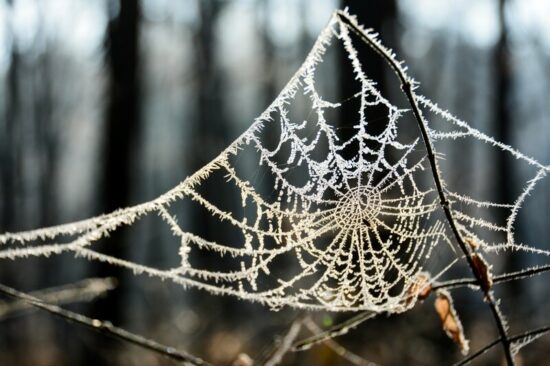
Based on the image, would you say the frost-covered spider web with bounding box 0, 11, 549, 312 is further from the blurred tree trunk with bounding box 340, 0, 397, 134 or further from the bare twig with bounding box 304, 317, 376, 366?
the blurred tree trunk with bounding box 340, 0, 397, 134

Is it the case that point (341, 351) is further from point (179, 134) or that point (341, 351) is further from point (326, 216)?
point (179, 134)

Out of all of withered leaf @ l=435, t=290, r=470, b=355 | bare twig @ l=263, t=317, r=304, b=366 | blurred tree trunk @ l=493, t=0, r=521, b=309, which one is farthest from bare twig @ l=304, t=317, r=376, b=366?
blurred tree trunk @ l=493, t=0, r=521, b=309

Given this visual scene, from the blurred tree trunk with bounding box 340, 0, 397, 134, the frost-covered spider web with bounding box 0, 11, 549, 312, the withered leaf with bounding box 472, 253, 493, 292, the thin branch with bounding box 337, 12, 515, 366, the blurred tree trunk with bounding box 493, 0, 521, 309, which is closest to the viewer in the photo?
the thin branch with bounding box 337, 12, 515, 366

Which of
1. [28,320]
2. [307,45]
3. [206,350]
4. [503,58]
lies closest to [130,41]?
[206,350]

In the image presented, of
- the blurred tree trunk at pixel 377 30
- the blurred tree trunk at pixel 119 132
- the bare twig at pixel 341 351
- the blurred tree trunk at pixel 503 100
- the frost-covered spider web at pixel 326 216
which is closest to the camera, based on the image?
the frost-covered spider web at pixel 326 216

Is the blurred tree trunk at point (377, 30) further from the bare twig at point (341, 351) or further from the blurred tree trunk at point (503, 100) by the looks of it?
the bare twig at point (341, 351)

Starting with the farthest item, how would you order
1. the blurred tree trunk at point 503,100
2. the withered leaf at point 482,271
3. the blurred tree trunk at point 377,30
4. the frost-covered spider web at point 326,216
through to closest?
the blurred tree trunk at point 503,100
the blurred tree trunk at point 377,30
the frost-covered spider web at point 326,216
the withered leaf at point 482,271

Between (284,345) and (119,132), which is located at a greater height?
(119,132)

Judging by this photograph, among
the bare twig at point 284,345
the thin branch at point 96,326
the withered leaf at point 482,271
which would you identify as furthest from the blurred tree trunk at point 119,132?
the withered leaf at point 482,271

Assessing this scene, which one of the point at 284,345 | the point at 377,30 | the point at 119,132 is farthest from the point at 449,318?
the point at 119,132
